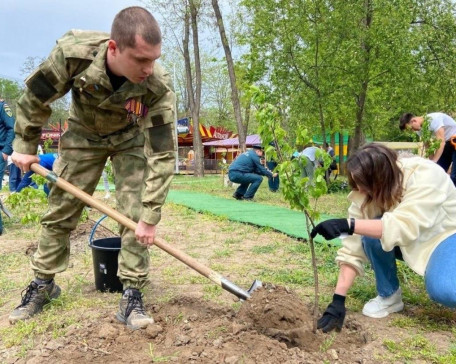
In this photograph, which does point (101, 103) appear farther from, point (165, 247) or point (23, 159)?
point (165, 247)

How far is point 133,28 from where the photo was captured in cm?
218

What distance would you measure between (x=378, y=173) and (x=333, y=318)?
0.86m

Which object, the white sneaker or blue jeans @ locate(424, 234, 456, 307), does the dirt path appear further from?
blue jeans @ locate(424, 234, 456, 307)

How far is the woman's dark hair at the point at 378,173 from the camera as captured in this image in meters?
2.56

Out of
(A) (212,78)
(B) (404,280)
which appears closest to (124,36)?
(B) (404,280)

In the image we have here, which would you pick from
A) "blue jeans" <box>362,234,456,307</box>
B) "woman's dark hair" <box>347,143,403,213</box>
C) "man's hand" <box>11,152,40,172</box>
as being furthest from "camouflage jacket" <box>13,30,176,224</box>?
"blue jeans" <box>362,234,456,307</box>

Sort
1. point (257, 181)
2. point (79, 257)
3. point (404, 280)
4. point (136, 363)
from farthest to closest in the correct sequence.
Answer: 1. point (257, 181)
2. point (79, 257)
3. point (404, 280)
4. point (136, 363)

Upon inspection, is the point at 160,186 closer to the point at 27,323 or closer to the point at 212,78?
the point at 27,323

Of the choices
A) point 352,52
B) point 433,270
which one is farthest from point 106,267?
point 352,52

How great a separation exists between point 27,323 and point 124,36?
1.82m

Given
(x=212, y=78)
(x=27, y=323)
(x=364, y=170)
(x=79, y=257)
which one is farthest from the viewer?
(x=212, y=78)

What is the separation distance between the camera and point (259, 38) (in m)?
13.4

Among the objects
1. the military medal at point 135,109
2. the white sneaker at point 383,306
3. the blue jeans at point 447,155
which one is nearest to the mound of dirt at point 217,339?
the white sneaker at point 383,306

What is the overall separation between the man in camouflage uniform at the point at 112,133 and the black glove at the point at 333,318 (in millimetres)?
989
